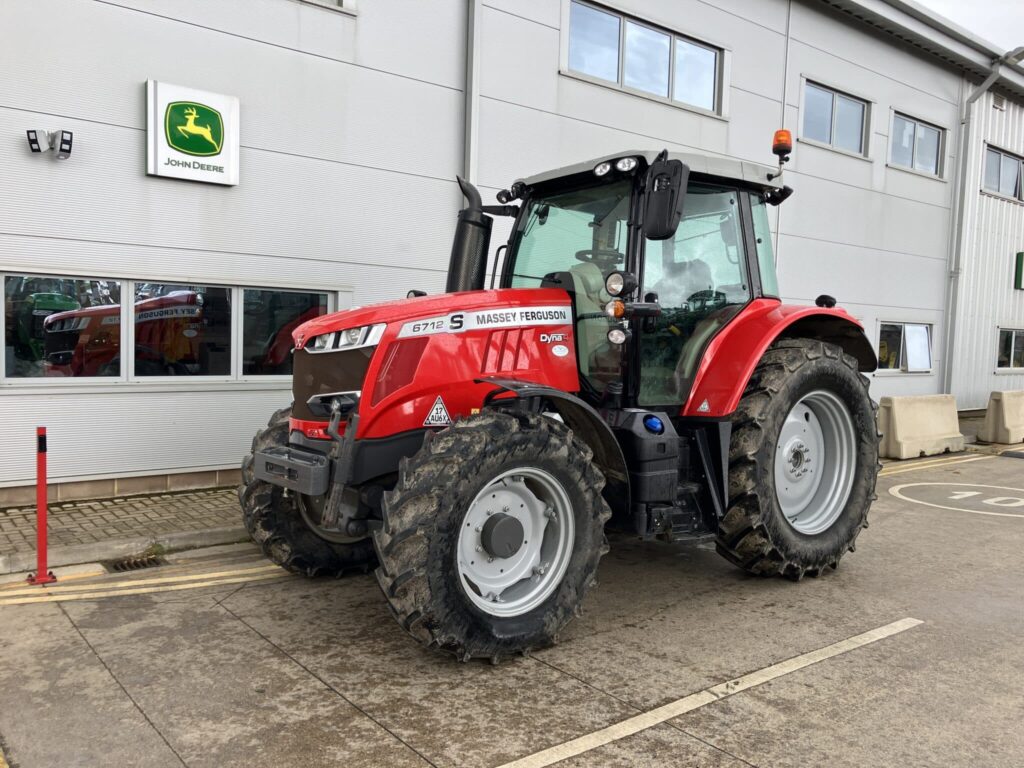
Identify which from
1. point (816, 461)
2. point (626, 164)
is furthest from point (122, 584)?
point (816, 461)

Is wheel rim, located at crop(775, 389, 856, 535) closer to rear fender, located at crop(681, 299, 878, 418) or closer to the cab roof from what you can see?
rear fender, located at crop(681, 299, 878, 418)

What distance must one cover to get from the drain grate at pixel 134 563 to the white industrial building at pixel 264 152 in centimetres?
182

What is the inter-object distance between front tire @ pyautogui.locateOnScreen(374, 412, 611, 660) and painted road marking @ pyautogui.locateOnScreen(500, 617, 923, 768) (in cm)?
73

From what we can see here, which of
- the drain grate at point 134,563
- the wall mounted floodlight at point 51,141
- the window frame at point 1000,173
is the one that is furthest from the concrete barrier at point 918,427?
the wall mounted floodlight at point 51,141

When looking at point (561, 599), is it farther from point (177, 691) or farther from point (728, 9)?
point (728, 9)

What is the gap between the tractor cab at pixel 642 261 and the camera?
15.4 feet

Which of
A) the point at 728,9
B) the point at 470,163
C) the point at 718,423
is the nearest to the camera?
the point at 718,423

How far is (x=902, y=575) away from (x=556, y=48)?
7290mm

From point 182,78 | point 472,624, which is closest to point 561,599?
point 472,624

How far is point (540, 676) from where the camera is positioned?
379cm

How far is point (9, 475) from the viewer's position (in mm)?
6875

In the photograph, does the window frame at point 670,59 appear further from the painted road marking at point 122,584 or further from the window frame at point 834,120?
the painted road marking at point 122,584

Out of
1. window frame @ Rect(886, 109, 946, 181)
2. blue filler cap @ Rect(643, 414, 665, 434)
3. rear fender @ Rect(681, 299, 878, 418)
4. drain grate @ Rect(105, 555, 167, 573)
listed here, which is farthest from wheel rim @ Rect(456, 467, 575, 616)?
window frame @ Rect(886, 109, 946, 181)

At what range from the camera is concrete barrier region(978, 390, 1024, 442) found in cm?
1329
